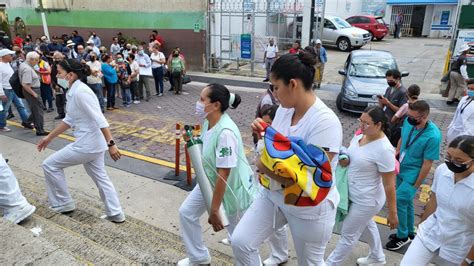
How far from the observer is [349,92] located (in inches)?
387

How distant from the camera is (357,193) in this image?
3.35 m

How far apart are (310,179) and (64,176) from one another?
10.9ft

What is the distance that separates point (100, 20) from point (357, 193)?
17.7 metres

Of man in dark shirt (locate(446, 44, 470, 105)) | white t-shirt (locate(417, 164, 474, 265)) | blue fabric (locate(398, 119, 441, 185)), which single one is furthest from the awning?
white t-shirt (locate(417, 164, 474, 265))

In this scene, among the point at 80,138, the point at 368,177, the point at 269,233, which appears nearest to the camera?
the point at 269,233

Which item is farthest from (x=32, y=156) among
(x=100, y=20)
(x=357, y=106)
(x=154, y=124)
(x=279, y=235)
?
(x=100, y=20)

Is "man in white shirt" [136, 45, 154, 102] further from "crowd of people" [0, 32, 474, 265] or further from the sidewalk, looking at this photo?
"crowd of people" [0, 32, 474, 265]

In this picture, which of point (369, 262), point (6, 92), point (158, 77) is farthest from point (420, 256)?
point (158, 77)

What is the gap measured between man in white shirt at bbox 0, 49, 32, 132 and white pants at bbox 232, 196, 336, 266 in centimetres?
749

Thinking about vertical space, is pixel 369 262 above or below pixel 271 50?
below

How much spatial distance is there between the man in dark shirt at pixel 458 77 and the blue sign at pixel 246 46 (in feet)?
24.5

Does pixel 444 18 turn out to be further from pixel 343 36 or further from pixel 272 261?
pixel 272 261

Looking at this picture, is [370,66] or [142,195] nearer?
[142,195]

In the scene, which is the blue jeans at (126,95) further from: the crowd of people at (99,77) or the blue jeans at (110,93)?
the blue jeans at (110,93)
